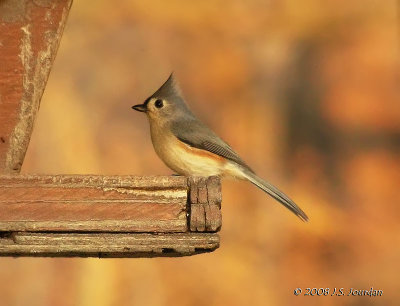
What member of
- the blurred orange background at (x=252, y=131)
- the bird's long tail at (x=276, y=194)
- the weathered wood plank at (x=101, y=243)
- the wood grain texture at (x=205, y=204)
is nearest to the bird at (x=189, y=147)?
the bird's long tail at (x=276, y=194)

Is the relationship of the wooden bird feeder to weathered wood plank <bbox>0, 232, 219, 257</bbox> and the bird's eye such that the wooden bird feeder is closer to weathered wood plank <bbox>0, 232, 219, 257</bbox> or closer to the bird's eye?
weathered wood plank <bbox>0, 232, 219, 257</bbox>

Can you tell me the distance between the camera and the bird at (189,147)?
18.5ft

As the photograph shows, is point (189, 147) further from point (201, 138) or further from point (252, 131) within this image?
point (252, 131)

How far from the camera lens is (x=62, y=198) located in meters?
3.72

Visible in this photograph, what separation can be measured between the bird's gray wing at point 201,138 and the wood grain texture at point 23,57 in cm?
183

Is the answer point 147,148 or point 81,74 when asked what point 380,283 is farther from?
point 81,74

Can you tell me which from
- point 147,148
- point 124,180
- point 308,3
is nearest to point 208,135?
point 147,148

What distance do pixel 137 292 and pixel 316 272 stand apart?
3.00 feet

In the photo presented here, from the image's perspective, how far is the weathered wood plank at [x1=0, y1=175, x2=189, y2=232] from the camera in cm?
369

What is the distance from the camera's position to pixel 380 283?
6426 millimetres

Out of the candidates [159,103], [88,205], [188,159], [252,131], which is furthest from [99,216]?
[252,131]

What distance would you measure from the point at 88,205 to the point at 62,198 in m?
0.08

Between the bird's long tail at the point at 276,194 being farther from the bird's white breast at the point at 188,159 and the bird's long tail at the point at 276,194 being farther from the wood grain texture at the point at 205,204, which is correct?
the wood grain texture at the point at 205,204

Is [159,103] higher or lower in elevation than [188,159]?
higher
